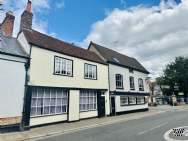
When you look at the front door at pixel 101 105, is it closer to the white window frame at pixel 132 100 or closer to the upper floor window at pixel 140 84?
the white window frame at pixel 132 100

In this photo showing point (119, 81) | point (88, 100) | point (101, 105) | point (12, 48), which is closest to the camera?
point (12, 48)

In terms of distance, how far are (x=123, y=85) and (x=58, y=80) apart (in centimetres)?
1215

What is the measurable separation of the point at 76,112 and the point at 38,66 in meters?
6.10

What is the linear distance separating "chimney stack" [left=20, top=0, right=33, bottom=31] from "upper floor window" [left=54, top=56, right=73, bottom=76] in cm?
447

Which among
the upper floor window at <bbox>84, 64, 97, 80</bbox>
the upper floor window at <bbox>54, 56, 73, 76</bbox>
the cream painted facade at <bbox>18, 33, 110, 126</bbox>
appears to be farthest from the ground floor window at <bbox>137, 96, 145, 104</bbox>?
the upper floor window at <bbox>54, 56, 73, 76</bbox>

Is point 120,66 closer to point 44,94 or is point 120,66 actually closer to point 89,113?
point 89,113

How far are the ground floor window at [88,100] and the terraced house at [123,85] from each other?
3147mm

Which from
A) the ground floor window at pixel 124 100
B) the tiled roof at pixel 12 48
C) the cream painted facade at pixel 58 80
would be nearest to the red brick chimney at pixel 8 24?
the tiled roof at pixel 12 48

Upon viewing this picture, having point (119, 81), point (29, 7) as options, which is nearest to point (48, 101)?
point (29, 7)

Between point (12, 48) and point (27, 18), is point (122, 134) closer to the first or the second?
point (12, 48)

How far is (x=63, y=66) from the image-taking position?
17906 mm

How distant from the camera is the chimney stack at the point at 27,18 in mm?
18008

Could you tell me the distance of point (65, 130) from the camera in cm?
1348

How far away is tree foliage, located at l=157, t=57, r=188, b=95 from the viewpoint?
57.2 m
